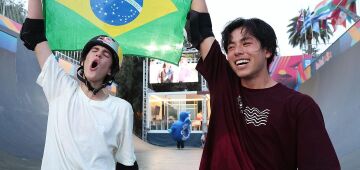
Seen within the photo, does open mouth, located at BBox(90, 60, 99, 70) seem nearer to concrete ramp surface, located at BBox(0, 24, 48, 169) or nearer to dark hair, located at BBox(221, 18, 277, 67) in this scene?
dark hair, located at BBox(221, 18, 277, 67)

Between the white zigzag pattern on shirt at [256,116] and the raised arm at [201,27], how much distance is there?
0.38 m

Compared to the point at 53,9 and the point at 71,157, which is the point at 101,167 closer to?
the point at 71,157

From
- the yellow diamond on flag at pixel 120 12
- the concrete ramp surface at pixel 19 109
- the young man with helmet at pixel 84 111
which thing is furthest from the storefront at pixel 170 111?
the young man with helmet at pixel 84 111

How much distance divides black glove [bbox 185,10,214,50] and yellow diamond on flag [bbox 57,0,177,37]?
99 centimetres

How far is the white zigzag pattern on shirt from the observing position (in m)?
1.52

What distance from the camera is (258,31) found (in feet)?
5.48

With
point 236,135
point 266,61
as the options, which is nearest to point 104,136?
point 236,135

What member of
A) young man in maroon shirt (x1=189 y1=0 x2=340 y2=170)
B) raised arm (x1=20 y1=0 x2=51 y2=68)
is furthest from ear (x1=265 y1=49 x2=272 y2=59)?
raised arm (x1=20 y1=0 x2=51 y2=68)

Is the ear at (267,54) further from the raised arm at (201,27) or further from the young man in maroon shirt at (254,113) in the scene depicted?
the raised arm at (201,27)

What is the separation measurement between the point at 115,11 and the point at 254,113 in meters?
1.89

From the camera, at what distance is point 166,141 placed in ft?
78.6

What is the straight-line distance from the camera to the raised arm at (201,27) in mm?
1830

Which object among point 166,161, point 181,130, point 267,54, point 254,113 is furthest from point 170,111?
point 254,113

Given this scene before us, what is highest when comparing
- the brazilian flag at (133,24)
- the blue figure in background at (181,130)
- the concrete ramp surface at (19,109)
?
the brazilian flag at (133,24)
